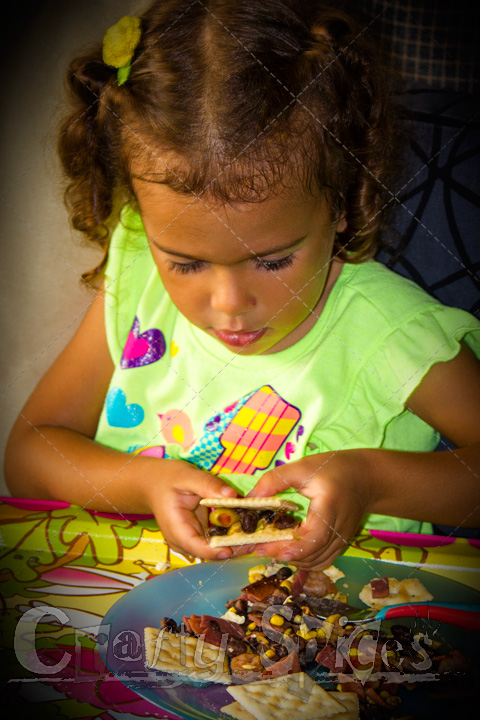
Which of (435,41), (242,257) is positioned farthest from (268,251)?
(435,41)

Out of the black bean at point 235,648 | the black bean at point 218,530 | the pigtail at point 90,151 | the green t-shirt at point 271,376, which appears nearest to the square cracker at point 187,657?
the black bean at point 235,648

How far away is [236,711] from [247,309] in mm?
341

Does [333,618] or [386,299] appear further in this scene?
[386,299]

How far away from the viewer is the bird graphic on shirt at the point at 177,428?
753 mm

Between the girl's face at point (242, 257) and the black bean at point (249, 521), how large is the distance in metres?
0.19

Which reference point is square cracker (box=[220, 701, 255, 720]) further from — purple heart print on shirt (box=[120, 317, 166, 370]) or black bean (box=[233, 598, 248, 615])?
purple heart print on shirt (box=[120, 317, 166, 370])

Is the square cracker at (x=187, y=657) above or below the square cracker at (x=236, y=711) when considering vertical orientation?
above

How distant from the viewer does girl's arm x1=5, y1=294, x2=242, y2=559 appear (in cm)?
58

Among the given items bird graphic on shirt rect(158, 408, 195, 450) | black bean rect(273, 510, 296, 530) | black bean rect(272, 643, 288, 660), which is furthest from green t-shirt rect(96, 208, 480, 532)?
black bean rect(272, 643, 288, 660)

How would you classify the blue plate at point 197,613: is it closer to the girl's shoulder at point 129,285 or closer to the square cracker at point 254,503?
the square cracker at point 254,503

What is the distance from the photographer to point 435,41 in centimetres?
78

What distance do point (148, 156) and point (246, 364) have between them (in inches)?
11.1

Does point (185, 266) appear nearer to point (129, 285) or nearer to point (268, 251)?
point (268, 251)

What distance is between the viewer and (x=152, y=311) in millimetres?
777
